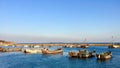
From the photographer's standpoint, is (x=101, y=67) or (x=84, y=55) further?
(x=84, y=55)

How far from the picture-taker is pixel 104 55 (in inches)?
2815

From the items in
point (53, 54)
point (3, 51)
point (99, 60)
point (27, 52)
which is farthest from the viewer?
point (3, 51)

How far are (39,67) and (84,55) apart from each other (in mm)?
23531

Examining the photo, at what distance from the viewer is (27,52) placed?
10619 centimetres

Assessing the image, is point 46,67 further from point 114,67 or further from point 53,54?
point 53,54

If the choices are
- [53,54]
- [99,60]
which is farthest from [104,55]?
[53,54]

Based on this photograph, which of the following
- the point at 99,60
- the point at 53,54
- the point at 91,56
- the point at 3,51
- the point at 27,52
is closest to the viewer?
the point at 99,60

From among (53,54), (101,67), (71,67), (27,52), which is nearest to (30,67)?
(71,67)

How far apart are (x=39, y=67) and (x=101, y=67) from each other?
15.2 metres

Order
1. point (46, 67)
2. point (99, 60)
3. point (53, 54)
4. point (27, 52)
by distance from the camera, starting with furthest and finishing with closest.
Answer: point (27, 52), point (53, 54), point (99, 60), point (46, 67)

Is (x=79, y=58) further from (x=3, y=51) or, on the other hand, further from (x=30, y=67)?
(x=3, y=51)

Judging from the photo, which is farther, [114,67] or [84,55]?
[84,55]

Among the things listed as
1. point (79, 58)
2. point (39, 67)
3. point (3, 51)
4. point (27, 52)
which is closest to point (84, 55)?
point (79, 58)

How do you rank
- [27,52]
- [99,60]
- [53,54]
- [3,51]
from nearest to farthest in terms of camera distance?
[99,60] < [53,54] < [27,52] < [3,51]
